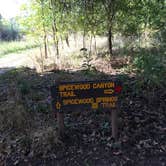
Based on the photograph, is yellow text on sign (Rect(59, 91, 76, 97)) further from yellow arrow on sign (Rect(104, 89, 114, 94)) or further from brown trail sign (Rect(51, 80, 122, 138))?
yellow arrow on sign (Rect(104, 89, 114, 94))

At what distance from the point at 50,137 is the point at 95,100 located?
2.90ft

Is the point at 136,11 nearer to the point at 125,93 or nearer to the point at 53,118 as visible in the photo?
the point at 125,93

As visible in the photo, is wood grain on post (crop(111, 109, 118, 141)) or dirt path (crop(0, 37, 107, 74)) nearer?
wood grain on post (crop(111, 109, 118, 141))

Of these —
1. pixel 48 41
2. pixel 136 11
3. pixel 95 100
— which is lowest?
pixel 48 41

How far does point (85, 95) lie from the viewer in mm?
4203

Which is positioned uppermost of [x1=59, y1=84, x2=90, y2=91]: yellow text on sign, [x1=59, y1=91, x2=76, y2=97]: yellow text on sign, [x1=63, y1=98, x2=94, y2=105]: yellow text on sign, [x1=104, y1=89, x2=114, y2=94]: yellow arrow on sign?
[x1=59, y1=84, x2=90, y2=91]: yellow text on sign

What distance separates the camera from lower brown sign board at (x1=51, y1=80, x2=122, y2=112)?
414cm

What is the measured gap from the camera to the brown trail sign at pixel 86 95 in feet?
13.6

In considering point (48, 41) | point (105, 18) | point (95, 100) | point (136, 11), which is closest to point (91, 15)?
point (105, 18)

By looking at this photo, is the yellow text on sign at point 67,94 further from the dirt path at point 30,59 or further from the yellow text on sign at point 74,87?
the dirt path at point 30,59

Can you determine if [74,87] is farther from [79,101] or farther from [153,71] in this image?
[153,71]

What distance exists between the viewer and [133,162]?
3807 mm

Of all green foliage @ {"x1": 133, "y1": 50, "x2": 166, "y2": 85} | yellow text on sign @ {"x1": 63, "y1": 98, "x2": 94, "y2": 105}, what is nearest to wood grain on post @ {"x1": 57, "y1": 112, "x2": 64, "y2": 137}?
yellow text on sign @ {"x1": 63, "y1": 98, "x2": 94, "y2": 105}

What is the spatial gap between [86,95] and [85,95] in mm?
15
